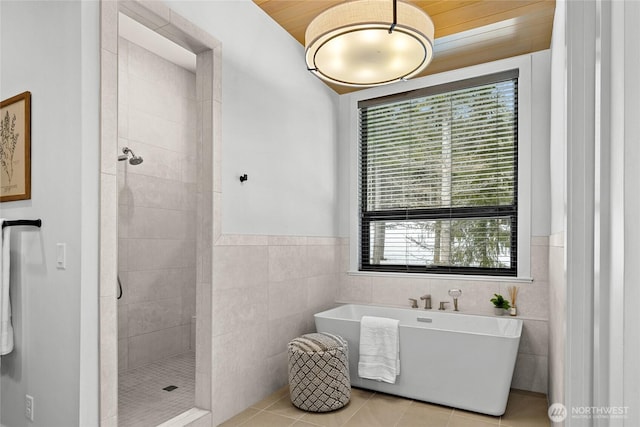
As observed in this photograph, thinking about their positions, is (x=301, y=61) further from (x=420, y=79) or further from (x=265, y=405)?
(x=265, y=405)

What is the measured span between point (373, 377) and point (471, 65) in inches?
107

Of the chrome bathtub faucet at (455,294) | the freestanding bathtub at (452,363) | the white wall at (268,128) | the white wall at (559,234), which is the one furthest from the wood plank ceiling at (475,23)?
the freestanding bathtub at (452,363)

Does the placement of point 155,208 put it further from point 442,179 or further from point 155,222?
point 442,179

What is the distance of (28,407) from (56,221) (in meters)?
0.95

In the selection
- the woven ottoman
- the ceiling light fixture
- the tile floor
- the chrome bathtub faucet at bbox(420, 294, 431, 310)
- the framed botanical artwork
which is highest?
the ceiling light fixture

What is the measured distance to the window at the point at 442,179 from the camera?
340 centimetres

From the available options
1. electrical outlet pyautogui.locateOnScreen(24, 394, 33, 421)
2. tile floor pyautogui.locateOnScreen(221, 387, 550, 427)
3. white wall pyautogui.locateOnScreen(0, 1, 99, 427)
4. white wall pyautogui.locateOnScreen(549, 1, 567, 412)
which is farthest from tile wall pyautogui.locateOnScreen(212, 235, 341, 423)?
white wall pyautogui.locateOnScreen(549, 1, 567, 412)

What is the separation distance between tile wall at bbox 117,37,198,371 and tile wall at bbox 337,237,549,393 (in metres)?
1.74

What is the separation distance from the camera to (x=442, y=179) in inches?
143

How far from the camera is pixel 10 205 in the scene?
2172 millimetres

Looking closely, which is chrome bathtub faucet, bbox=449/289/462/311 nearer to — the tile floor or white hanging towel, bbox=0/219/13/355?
the tile floor

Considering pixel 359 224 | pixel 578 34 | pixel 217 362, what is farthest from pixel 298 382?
pixel 578 34

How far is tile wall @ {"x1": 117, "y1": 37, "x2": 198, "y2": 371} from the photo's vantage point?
345 cm

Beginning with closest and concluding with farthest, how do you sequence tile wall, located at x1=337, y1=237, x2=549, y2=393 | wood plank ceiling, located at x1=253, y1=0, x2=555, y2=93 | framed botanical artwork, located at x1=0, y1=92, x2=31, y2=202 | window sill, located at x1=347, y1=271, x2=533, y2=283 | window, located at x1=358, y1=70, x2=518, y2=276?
1. framed botanical artwork, located at x1=0, y1=92, x2=31, y2=202
2. wood plank ceiling, located at x1=253, y1=0, x2=555, y2=93
3. tile wall, located at x1=337, y1=237, x2=549, y2=393
4. window sill, located at x1=347, y1=271, x2=533, y2=283
5. window, located at x1=358, y1=70, x2=518, y2=276
